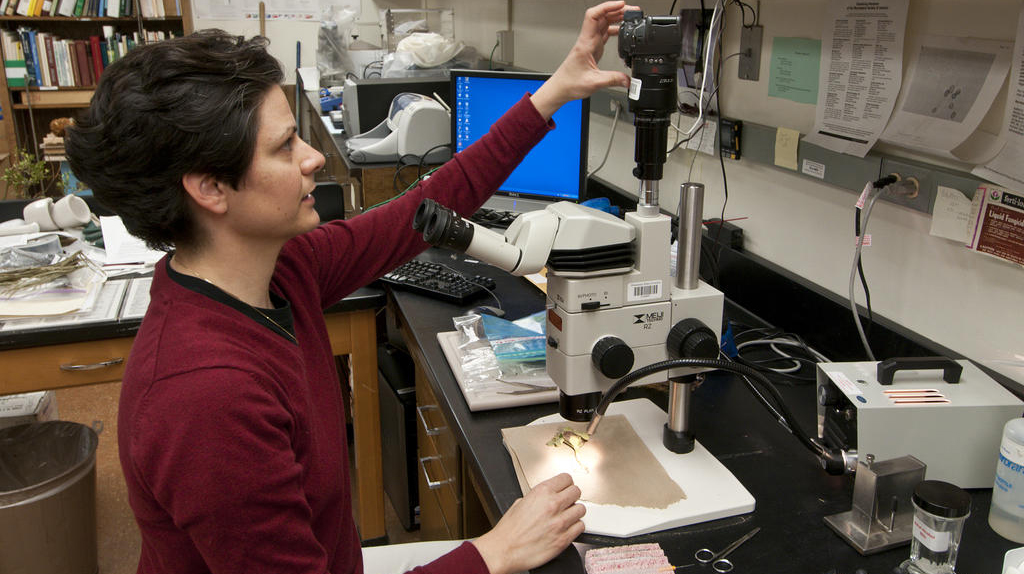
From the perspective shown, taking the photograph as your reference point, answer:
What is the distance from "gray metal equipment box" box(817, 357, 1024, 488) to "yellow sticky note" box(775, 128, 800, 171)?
0.58 meters

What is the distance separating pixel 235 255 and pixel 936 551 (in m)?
0.95

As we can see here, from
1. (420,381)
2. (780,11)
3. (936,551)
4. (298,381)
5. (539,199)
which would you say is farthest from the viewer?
(539,199)

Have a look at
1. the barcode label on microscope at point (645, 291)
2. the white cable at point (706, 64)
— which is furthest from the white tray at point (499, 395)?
the white cable at point (706, 64)

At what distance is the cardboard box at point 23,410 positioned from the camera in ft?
7.24

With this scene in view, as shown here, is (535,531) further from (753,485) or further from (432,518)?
(432,518)

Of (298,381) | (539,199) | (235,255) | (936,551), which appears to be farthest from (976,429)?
(539,199)

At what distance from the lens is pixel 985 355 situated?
1.23 m

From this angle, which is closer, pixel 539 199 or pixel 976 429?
pixel 976 429

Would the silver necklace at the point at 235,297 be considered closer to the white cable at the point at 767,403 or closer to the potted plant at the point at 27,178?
the white cable at the point at 767,403

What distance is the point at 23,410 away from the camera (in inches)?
87.3

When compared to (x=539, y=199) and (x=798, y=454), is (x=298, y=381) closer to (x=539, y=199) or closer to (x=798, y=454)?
(x=798, y=454)

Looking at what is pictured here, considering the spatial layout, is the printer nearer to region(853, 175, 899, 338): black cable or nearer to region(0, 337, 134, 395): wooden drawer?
region(0, 337, 134, 395): wooden drawer

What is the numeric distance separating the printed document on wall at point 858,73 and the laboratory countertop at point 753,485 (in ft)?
1.56

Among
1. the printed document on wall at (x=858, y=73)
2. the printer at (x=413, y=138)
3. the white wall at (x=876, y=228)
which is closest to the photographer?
the white wall at (x=876, y=228)
